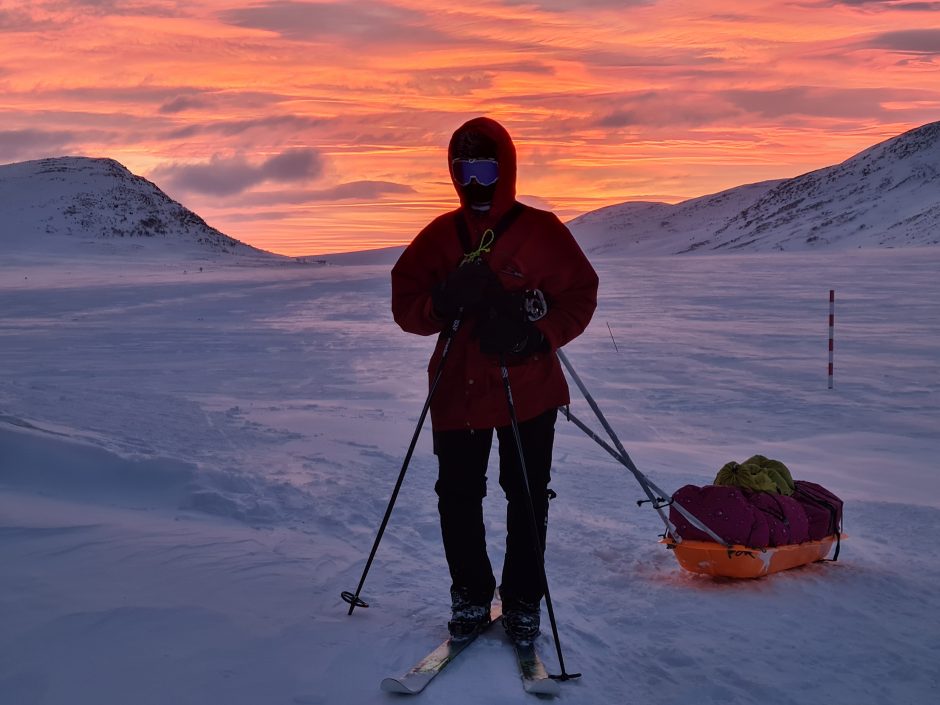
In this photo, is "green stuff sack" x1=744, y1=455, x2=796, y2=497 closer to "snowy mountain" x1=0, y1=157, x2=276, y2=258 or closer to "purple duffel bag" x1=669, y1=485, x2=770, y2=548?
"purple duffel bag" x1=669, y1=485, x2=770, y2=548

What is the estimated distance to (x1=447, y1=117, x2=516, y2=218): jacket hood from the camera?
146 inches

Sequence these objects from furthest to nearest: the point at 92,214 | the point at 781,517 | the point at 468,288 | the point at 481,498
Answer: the point at 92,214 < the point at 781,517 < the point at 481,498 < the point at 468,288

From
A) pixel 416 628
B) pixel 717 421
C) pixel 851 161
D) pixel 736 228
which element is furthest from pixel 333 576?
pixel 851 161

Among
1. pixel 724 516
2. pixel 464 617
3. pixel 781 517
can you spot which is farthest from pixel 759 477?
pixel 464 617

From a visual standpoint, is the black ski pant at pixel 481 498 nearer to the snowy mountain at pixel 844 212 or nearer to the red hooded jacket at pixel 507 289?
the red hooded jacket at pixel 507 289

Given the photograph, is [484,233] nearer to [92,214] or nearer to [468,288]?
[468,288]

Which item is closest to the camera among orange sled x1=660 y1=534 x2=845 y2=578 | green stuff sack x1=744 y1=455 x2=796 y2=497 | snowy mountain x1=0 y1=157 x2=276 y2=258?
orange sled x1=660 y1=534 x2=845 y2=578

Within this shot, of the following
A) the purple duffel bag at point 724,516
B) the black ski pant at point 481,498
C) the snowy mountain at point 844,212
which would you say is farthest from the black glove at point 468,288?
the snowy mountain at point 844,212

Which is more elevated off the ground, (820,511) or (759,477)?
(759,477)

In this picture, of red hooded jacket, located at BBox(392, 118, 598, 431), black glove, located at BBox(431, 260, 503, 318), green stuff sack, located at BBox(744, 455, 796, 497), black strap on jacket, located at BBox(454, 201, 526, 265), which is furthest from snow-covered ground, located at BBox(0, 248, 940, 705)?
black strap on jacket, located at BBox(454, 201, 526, 265)

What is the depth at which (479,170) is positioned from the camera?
12.2ft

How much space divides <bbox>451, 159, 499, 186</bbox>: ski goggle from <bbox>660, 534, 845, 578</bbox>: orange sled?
2091 mm

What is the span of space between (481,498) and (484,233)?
96 centimetres

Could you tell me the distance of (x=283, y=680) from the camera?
3.38m
